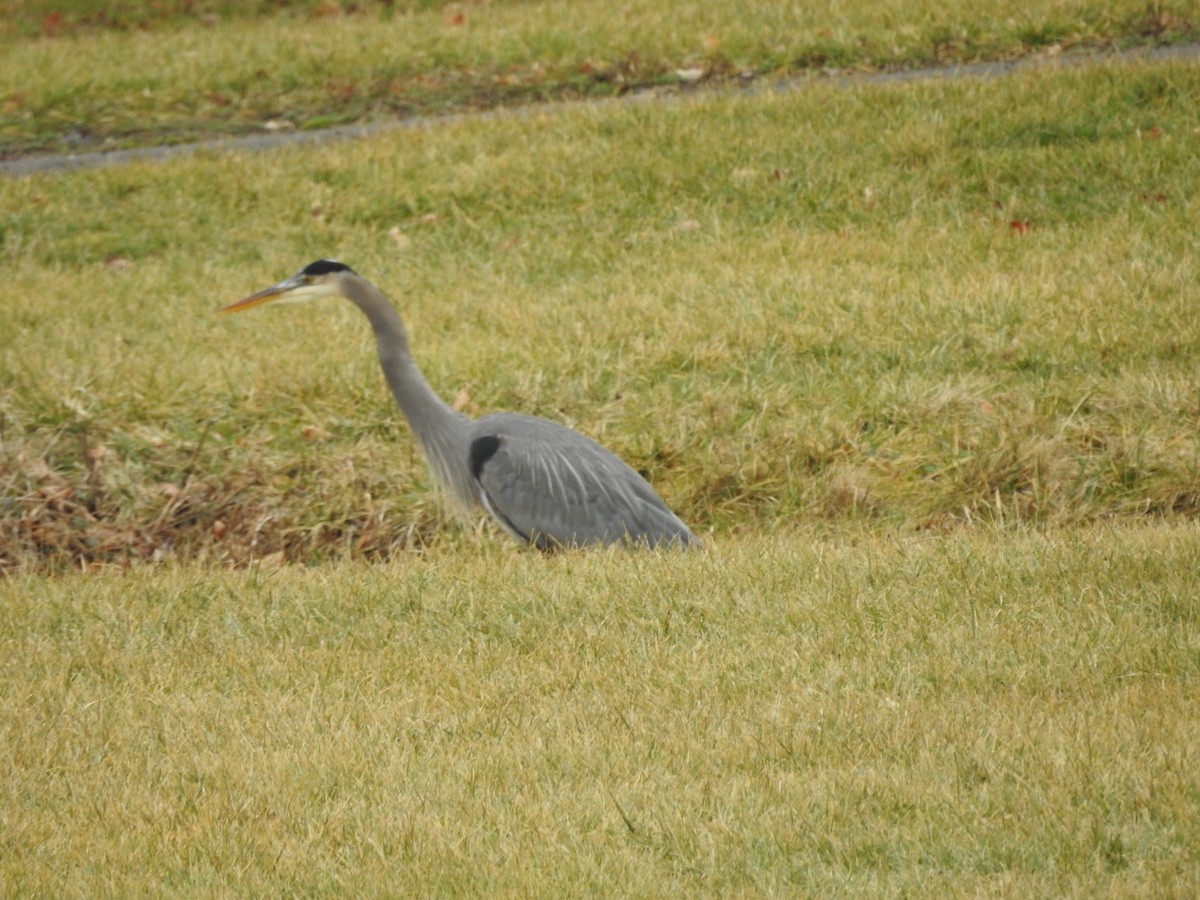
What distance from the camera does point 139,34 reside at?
17797mm

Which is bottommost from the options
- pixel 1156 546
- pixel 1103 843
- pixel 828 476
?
pixel 828 476

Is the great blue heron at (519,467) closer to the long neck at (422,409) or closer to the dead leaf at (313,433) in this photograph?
the long neck at (422,409)

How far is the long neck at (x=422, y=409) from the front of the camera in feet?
24.1

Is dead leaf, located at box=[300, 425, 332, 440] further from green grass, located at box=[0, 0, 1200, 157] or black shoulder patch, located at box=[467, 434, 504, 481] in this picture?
green grass, located at box=[0, 0, 1200, 157]

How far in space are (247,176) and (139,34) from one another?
690cm

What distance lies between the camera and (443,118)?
13.3m

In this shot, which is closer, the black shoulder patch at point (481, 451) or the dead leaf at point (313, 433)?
the black shoulder patch at point (481, 451)

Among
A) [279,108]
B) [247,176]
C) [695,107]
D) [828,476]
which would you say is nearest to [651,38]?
[695,107]

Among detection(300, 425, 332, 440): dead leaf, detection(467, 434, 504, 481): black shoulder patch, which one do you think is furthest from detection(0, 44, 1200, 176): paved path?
detection(467, 434, 504, 481): black shoulder patch

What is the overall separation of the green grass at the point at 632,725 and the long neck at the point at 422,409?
1062mm

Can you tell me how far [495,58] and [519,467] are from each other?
8.34 metres

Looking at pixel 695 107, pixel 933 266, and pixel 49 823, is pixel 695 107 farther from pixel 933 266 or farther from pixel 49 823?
pixel 49 823

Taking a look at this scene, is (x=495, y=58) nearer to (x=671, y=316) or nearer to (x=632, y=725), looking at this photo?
(x=671, y=316)

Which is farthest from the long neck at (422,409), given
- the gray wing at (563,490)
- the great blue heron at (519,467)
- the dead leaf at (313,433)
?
the dead leaf at (313,433)
